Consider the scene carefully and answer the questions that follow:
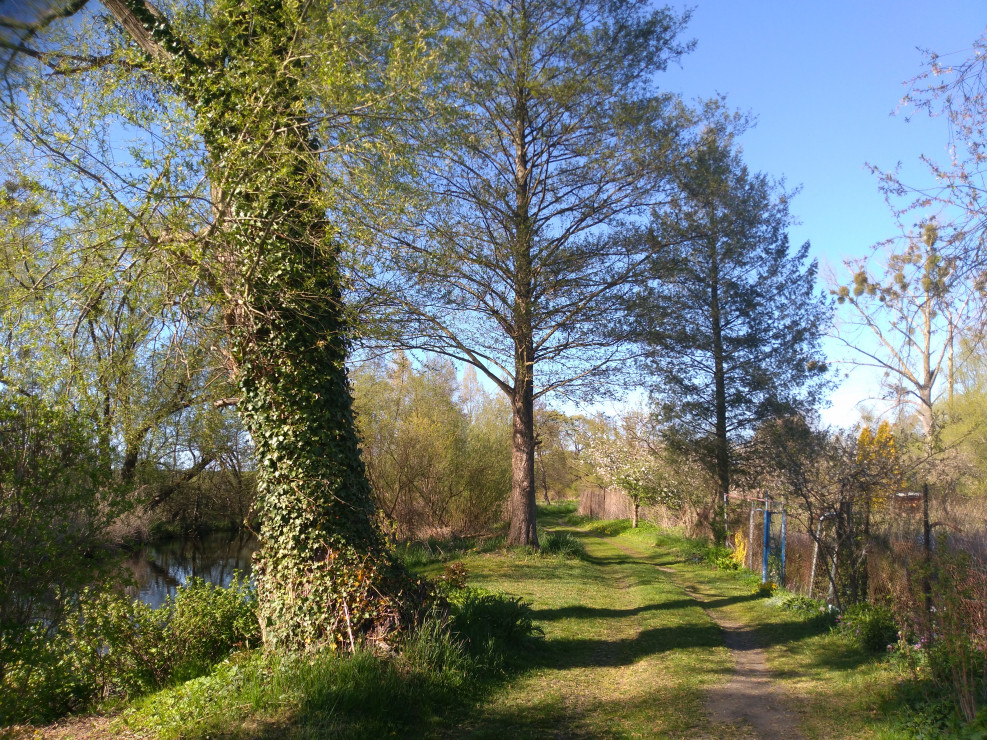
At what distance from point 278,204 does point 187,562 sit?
53.3ft

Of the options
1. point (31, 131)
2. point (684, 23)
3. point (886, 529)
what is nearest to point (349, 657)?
point (31, 131)

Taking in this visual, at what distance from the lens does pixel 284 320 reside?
7316 mm

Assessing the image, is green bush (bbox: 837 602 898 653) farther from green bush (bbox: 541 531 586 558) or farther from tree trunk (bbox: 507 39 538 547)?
green bush (bbox: 541 531 586 558)

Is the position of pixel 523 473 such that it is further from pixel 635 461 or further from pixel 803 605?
pixel 635 461

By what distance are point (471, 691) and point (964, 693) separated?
3.97 metres

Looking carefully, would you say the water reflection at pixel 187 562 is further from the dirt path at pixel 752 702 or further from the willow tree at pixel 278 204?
the dirt path at pixel 752 702

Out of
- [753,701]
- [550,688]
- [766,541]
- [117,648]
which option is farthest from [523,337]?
[117,648]

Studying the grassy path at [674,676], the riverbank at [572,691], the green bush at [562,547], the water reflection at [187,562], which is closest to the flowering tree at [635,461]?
the green bush at [562,547]

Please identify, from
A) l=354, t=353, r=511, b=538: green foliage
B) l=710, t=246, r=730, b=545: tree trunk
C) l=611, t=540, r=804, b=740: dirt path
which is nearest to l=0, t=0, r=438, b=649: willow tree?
l=611, t=540, r=804, b=740: dirt path

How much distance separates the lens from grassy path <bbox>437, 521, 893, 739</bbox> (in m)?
5.83

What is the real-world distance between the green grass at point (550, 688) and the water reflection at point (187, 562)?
8.33 m

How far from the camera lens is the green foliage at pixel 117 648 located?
266 inches

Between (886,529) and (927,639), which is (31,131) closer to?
(927,639)

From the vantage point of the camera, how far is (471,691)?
257 inches
